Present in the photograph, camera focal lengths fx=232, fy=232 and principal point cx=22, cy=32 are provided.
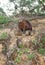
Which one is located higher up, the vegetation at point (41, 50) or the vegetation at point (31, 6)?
the vegetation at point (31, 6)

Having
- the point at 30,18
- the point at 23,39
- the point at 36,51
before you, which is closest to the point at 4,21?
the point at 30,18

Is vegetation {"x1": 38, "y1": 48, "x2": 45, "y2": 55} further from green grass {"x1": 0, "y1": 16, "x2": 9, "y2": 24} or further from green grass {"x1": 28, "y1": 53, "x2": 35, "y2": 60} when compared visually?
green grass {"x1": 0, "y1": 16, "x2": 9, "y2": 24}

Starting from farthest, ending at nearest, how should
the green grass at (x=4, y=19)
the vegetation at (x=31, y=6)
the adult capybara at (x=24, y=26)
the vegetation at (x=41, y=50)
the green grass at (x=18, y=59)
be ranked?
the vegetation at (x=31, y=6), the green grass at (x=4, y=19), the adult capybara at (x=24, y=26), the vegetation at (x=41, y=50), the green grass at (x=18, y=59)

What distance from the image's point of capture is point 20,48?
15.8 ft

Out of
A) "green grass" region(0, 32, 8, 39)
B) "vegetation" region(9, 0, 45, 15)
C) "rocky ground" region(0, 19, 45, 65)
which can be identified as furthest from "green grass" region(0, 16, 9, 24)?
"green grass" region(0, 32, 8, 39)

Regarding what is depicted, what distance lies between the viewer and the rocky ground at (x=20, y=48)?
443cm

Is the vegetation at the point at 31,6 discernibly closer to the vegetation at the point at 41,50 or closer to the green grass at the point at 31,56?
the vegetation at the point at 41,50

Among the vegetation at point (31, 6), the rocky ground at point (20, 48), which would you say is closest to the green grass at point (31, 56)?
the rocky ground at point (20, 48)

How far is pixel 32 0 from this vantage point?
6637 millimetres

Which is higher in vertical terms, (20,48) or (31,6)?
(31,6)

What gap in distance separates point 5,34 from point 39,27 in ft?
3.21

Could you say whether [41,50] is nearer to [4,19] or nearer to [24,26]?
[24,26]

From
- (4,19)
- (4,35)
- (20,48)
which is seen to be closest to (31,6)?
(4,19)

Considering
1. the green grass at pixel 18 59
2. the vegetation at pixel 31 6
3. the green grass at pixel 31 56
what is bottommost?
the green grass at pixel 18 59
